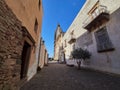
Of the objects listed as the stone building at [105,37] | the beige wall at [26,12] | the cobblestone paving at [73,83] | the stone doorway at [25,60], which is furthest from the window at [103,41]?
the stone doorway at [25,60]

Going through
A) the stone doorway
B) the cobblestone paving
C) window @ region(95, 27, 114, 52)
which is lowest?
the cobblestone paving

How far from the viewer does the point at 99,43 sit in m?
8.05

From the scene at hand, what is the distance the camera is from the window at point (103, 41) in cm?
696

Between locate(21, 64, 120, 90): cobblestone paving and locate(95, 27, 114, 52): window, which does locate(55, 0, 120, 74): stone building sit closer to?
locate(95, 27, 114, 52): window

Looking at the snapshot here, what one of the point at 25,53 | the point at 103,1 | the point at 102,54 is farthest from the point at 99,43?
the point at 25,53

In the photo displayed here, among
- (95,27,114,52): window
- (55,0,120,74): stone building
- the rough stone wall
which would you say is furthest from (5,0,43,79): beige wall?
(95,27,114,52): window

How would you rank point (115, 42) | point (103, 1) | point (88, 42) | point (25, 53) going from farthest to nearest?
point (88, 42) → point (103, 1) → point (115, 42) → point (25, 53)

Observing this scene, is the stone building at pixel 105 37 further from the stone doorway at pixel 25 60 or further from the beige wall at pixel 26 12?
the stone doorway at pixel 25 60

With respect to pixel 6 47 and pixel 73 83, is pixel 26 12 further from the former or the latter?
pixel 73 83

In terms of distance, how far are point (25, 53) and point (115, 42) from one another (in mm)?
5648

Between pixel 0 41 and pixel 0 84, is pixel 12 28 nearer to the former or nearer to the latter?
pixel 0 41

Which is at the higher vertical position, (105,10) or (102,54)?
(105,10)

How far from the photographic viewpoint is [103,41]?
7.57 meters

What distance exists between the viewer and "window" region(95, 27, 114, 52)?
6955 millimetres
